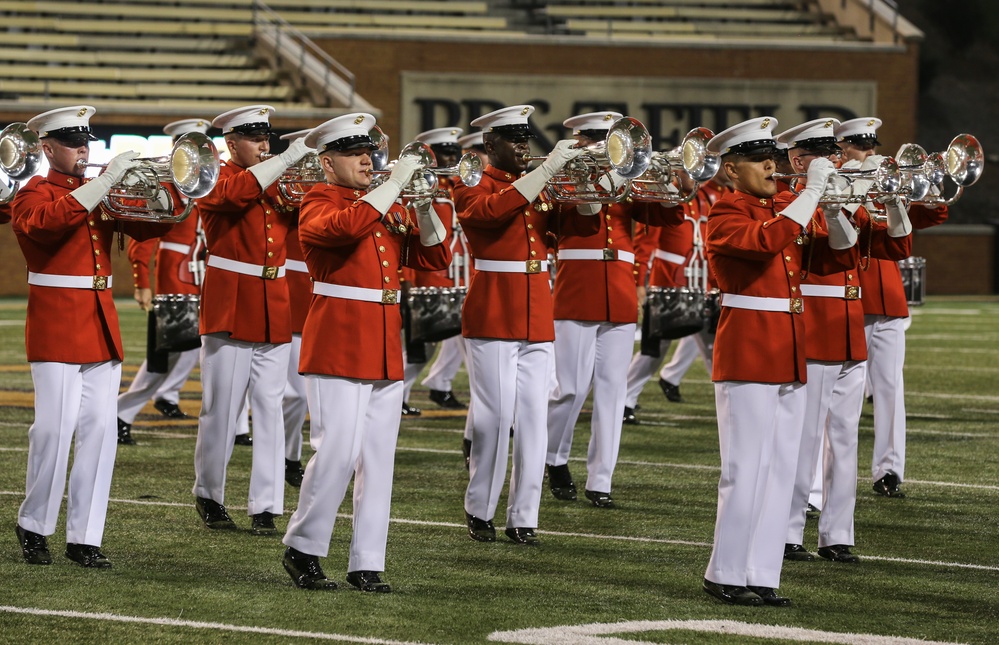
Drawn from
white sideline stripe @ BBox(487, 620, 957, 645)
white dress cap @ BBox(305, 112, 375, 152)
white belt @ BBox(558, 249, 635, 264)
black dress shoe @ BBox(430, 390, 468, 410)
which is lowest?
white sideline stripe @ BBox(487, 620, 957, 645)

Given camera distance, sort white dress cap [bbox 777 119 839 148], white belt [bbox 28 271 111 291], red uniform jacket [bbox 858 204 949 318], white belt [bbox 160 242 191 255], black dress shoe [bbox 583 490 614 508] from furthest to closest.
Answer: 1. white belt [bbox 160 242 191 255]
2. red uniform jacket [bbox 858 204 949 318]
3. black dress shoe [bbox 583 490 614 508]
4. white dress cap [bbox 777 119 839 148]
5. white belt [bbox 28 271 111 291]

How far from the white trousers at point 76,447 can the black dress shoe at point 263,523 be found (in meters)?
0.93

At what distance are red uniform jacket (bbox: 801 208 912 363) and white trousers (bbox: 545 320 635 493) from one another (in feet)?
4.98

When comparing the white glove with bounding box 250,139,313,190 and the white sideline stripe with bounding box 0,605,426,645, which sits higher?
the white glove with bounding box 250,139,313,190

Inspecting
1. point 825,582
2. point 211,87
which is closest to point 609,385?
point 825,582

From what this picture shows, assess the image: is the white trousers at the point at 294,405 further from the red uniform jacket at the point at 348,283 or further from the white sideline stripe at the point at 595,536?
the red uniform jacket at the point at 348,283

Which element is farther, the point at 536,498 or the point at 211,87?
the point at 211,87

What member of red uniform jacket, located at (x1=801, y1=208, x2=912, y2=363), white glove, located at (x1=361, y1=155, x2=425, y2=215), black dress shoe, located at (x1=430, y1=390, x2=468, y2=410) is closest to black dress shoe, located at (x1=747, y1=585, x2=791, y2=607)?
red uniform jacket, located at (x1=801, y1=208, x2=912, y2=363)

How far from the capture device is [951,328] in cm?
2055

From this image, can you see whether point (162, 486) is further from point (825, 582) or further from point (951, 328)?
point (951, 328)

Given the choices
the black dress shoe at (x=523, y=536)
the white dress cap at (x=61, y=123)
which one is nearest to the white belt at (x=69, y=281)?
the white dress cap at (x=61, y=123)

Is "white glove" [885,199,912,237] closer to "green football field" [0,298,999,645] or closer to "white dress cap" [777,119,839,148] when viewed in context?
"white dress cap" [777,119,839,148]

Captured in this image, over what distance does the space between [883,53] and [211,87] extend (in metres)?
11.4

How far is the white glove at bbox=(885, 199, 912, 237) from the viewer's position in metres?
6.56
